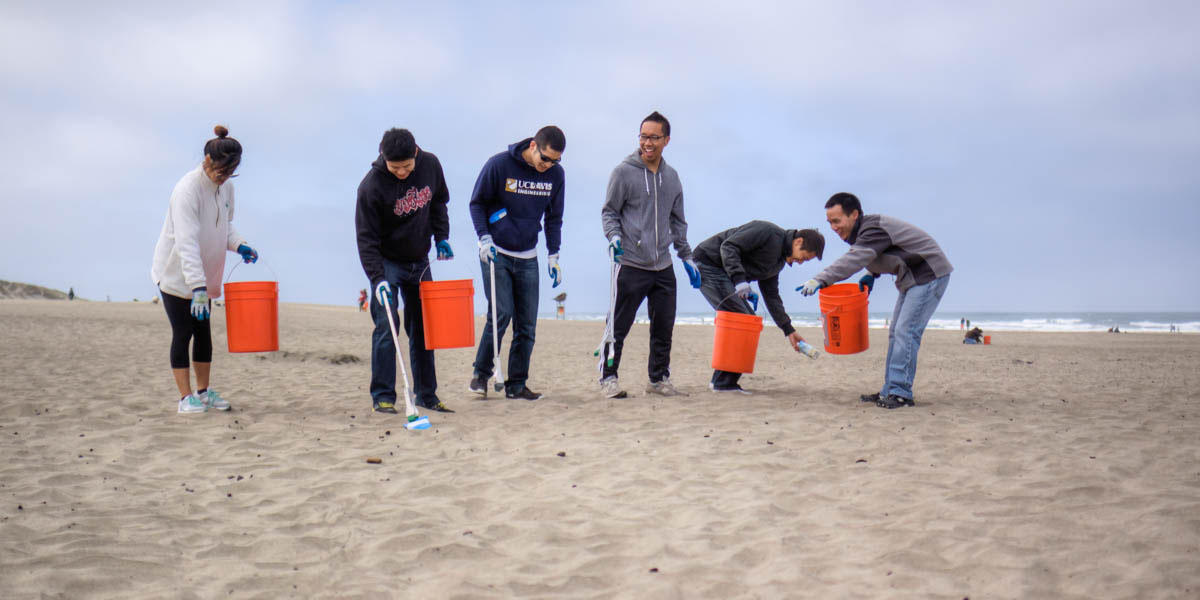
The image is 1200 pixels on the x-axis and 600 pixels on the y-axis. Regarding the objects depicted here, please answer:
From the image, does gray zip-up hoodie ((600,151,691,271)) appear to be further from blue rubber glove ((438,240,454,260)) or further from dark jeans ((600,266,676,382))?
blue rubber glove ((438,240,454,260))

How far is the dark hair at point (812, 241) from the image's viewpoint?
5582mm

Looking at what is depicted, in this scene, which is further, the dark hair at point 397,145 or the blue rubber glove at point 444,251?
the blue rubber glove at point 444,251

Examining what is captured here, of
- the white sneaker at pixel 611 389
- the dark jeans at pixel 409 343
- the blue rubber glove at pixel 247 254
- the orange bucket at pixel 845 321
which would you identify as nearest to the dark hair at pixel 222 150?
the blue rubber glove at pixel 247 254

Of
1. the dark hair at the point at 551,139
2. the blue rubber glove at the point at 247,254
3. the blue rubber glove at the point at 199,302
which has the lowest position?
the blue rubber glove at the point at 199,302

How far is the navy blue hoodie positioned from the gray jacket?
2.26m

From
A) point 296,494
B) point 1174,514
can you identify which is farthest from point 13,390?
point 1174,514

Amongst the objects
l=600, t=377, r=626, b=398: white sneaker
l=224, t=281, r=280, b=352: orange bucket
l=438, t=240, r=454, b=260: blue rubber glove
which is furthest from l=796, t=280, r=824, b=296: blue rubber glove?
l=224, t=281, r=280, b=352: orange bucket

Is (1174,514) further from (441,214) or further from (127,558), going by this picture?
(441,214)

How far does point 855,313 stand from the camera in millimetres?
5336

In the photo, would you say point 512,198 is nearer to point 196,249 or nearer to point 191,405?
point 196,249

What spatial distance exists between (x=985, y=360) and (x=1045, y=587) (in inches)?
348

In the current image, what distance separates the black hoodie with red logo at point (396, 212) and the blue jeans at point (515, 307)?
1.94 ft

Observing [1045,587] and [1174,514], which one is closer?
[1045,587]

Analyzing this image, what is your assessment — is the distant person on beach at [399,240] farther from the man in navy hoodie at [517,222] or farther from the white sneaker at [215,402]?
the white sneaker at [215,402]
